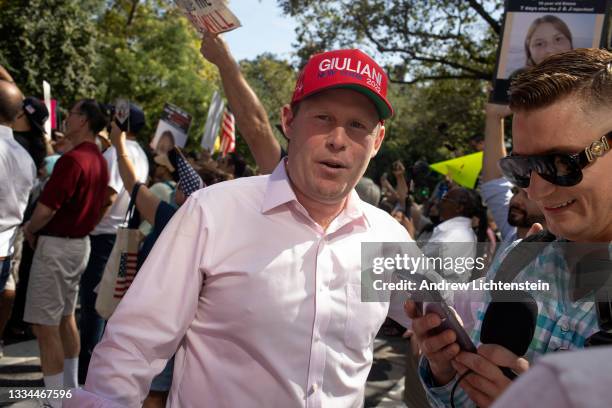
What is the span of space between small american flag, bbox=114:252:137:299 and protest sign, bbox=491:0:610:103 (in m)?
2.54

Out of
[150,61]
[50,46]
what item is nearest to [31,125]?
[50,46]

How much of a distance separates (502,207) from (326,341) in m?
2.55

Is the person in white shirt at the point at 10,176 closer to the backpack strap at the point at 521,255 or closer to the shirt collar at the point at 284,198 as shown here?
the shirt collar at the point at 284,198

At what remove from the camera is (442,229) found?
3.00m

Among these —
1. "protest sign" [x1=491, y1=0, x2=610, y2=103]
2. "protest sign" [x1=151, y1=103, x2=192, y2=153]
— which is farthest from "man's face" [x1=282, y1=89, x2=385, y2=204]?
"protest sign" [x1=151, y1=103, x2=192, y2=153]

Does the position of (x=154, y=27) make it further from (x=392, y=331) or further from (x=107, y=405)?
(x=107, y=405)

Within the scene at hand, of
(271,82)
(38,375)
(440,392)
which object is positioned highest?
(271,82)

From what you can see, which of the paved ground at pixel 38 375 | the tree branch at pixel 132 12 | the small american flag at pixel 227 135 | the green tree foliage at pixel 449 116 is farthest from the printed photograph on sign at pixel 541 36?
the tree branch at pixel 132 12

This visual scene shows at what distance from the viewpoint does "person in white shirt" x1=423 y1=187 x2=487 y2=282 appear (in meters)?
1.54

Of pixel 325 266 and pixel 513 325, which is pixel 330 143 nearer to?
pixel 325 266

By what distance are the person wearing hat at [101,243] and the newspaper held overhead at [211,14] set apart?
6.90 feet

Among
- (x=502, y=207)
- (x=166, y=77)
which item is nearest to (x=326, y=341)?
(x=502, y=207)

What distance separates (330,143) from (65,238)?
351 cm

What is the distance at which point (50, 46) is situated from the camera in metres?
26.7
